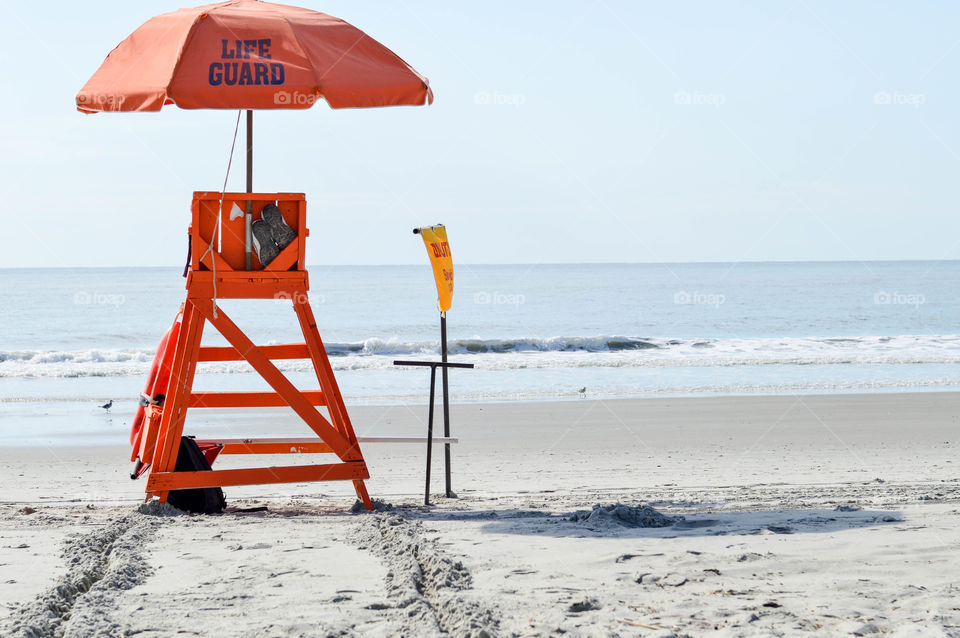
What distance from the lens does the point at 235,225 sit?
594 cm

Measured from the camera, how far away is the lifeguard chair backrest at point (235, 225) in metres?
5.89

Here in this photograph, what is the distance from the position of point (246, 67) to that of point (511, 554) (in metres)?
3.18

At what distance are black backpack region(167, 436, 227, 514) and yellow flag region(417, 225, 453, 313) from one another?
1.98m

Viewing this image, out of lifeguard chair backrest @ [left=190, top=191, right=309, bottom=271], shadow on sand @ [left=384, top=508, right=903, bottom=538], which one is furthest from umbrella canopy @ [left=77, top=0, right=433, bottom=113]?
shadow on sand @ [left=384, top=508, right=903, bottom=538]

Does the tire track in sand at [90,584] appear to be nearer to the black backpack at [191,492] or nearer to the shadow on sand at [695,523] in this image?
the black backpack at [191,492]

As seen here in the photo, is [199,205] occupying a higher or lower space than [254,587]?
higher

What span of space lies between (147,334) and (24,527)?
26294 millimetres

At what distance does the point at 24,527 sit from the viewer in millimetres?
5719

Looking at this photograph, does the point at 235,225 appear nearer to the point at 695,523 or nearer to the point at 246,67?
the point at 246,67

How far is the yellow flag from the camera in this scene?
664 cm

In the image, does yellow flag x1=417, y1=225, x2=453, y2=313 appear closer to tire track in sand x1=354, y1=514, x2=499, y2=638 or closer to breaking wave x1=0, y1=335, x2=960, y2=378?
tire track in sand x1=354, y1=514, x2=499, y2=638

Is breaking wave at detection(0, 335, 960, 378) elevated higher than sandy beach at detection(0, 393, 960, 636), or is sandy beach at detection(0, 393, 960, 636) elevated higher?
breaking wave at detection(0, 335, 960, 378)

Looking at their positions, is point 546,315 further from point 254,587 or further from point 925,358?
point 254,587

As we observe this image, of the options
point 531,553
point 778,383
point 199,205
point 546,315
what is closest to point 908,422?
point 778,383
